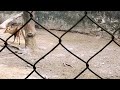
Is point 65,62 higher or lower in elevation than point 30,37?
lower

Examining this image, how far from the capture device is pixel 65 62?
16.8ft

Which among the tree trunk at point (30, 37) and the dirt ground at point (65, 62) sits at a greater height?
the tree trunk at point (30, 37)

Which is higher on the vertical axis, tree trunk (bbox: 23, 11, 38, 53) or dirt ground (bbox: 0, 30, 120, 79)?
tree trunk (bbox: 23, 11, 38, 53)

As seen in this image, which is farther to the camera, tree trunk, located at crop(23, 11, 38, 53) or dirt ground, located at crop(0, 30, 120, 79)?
tree trunk, located at crop(23, 11, 38, 53)

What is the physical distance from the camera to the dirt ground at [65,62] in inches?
173

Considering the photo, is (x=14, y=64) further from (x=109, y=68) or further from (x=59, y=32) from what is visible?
(x=59, y=32)

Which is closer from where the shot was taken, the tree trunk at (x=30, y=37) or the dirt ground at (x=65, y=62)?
the dirt ground at (x=65, y=62)

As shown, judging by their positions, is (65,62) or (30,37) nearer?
(65,62)

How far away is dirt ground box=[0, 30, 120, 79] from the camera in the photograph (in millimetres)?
4395

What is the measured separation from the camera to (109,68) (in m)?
4.85
